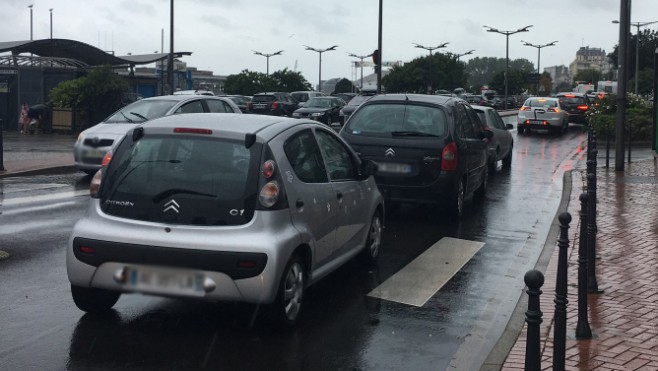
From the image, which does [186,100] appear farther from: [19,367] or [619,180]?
[19,367]

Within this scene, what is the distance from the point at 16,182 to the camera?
49.6ft

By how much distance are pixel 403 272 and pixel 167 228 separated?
10.8 ft

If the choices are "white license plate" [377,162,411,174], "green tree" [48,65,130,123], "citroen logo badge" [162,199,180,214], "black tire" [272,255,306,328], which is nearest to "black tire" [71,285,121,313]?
"citroen logo badge" [162,199,180,214]

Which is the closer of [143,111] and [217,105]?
[143,111]

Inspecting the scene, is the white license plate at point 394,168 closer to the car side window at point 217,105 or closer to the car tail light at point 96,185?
the car tail light at point 96,185

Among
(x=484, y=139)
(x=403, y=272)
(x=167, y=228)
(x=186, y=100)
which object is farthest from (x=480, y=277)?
(x=186, y=100)

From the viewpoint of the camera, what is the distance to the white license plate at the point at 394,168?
1140 centimetres

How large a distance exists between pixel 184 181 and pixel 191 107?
34.6 ft

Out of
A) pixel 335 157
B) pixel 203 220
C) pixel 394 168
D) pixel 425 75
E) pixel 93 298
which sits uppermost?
pixel 425 75

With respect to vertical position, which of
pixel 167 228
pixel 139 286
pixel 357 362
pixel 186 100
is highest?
pixel 186 100

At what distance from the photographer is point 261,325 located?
643 centimetres

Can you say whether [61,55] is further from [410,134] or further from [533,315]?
[533,315]

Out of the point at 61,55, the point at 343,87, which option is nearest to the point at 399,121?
the point at 61,55

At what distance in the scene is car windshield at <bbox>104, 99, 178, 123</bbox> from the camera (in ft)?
53.4
